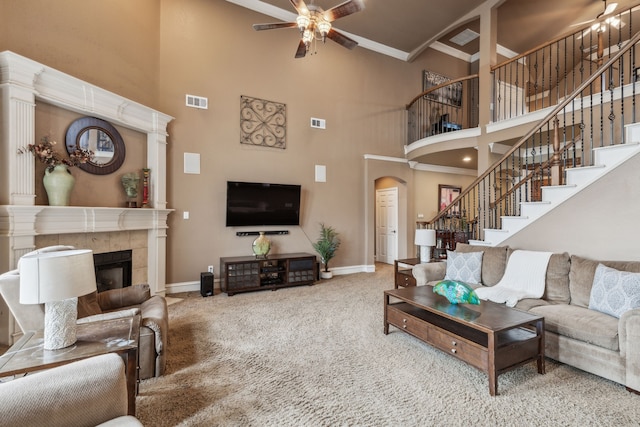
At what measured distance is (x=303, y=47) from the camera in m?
4.15

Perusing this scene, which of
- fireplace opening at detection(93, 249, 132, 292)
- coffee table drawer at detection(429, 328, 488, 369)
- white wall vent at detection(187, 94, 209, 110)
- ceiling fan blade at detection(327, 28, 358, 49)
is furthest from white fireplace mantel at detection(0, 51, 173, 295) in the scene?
coffee table drawer at detection(429, 328, 488, 369)

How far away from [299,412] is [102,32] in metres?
4.84

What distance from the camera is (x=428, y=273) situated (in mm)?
3971

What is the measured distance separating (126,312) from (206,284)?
2.37 meters

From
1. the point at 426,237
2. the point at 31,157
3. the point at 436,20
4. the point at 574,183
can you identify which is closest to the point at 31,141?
the point at 31,157

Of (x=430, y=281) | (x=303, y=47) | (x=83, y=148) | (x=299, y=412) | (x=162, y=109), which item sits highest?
(x=303, y=47)

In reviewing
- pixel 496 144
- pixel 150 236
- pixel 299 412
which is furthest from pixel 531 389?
pixel 150 236

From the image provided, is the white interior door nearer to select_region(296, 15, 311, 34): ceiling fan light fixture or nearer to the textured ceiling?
the textured ceiling

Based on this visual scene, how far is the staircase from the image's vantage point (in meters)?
3.04

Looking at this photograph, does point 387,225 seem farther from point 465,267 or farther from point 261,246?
point 465,267

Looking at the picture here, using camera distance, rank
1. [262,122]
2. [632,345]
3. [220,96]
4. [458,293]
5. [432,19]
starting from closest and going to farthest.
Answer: [632,345], [458,293], [220,96], [262,122], [432,19]

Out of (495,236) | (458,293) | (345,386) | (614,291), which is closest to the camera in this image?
(345,386)

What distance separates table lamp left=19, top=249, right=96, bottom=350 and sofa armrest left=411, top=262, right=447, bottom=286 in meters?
3.48

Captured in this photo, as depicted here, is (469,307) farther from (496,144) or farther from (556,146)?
(496,144)
